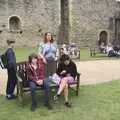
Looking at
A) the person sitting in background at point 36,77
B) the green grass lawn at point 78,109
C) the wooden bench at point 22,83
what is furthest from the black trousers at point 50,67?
the green grass lawn at point 78,109

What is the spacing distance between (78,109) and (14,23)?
24075mm

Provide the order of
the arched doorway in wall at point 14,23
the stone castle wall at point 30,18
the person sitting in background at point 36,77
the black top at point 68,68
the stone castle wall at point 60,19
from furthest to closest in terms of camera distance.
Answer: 1. the arched doorway in wall at point 14,23
2. the stone castle wall at point 60,19
3. the stone castle wall at point 30,18
4. the black top at point 68,68
5. the person sitting in background at point 36,77

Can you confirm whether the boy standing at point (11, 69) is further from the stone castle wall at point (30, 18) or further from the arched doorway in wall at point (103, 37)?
the arched doorway in wall at point (103, 37)

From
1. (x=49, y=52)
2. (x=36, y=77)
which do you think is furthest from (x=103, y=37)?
(x=36, y=77)

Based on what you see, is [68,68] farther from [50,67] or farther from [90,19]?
[90,19]

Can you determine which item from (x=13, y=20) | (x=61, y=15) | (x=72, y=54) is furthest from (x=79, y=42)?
(x=72, y=54)

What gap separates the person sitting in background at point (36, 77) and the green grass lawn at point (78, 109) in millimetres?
182

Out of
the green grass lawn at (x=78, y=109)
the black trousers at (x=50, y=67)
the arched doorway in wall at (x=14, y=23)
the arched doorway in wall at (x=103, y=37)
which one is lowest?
the green grass lawn at (x=78, y=109)

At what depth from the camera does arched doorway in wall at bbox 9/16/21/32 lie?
30.9m

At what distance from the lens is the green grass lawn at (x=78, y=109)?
7228mm

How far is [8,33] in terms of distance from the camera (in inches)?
1198

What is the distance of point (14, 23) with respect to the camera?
31172 millimetres

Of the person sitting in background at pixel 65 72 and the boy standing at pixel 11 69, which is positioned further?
the boy standing at pixel 11 69

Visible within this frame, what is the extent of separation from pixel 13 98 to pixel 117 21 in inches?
1039
